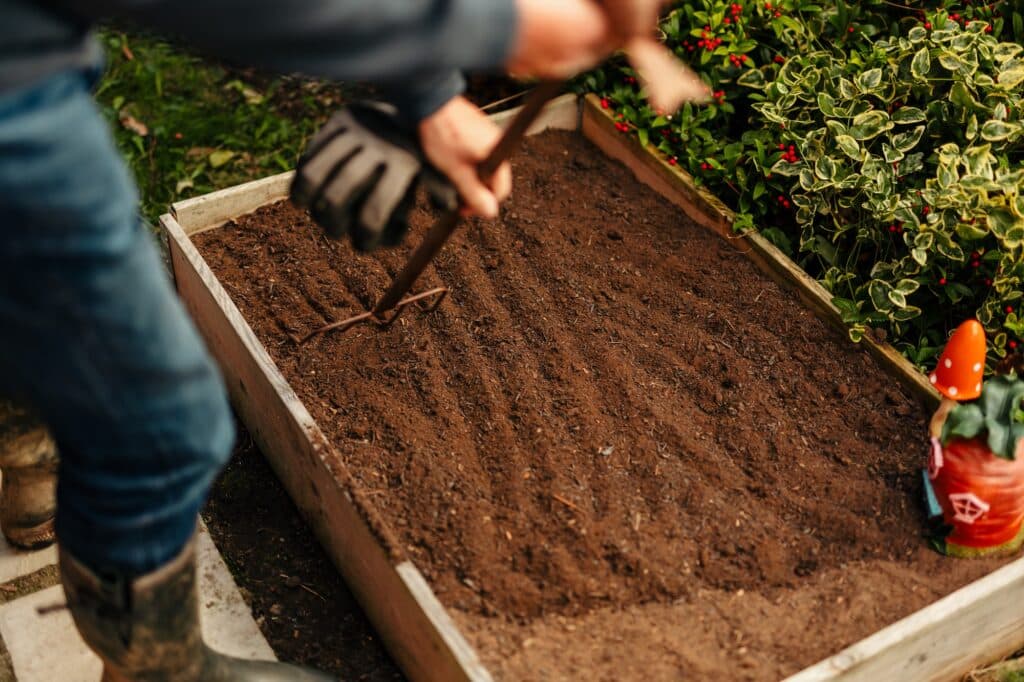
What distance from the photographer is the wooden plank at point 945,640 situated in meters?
2.08

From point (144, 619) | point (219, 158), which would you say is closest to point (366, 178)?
point (144, 619)

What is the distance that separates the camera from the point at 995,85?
2756mm

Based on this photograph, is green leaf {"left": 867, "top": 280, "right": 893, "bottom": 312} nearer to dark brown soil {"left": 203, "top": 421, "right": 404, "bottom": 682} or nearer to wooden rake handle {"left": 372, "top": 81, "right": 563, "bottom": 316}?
wooden rake handle {"left": 372, "top": 81, "right": 563, "bottom": 316}

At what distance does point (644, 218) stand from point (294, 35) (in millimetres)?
2026

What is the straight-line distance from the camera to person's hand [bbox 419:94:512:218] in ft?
6.46

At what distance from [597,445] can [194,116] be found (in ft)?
7.30

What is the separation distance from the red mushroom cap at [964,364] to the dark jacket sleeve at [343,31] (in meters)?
1.25

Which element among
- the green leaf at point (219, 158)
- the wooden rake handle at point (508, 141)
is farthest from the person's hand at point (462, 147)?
the green leaf at point (219, 158)

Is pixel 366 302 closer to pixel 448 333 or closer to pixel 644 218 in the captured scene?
pixel 448 333

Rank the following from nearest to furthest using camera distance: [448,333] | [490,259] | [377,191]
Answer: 1. [377,191]
2. [448,333]
3. [490,259]

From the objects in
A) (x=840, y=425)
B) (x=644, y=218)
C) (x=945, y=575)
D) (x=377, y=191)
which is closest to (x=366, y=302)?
(x=644, y=218)

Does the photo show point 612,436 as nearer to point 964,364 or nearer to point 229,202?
point 964,364

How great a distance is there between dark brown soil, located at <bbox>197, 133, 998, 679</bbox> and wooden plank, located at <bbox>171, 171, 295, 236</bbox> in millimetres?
64

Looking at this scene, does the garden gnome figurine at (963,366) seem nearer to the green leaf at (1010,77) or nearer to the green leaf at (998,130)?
the green leaf at (998,130)
